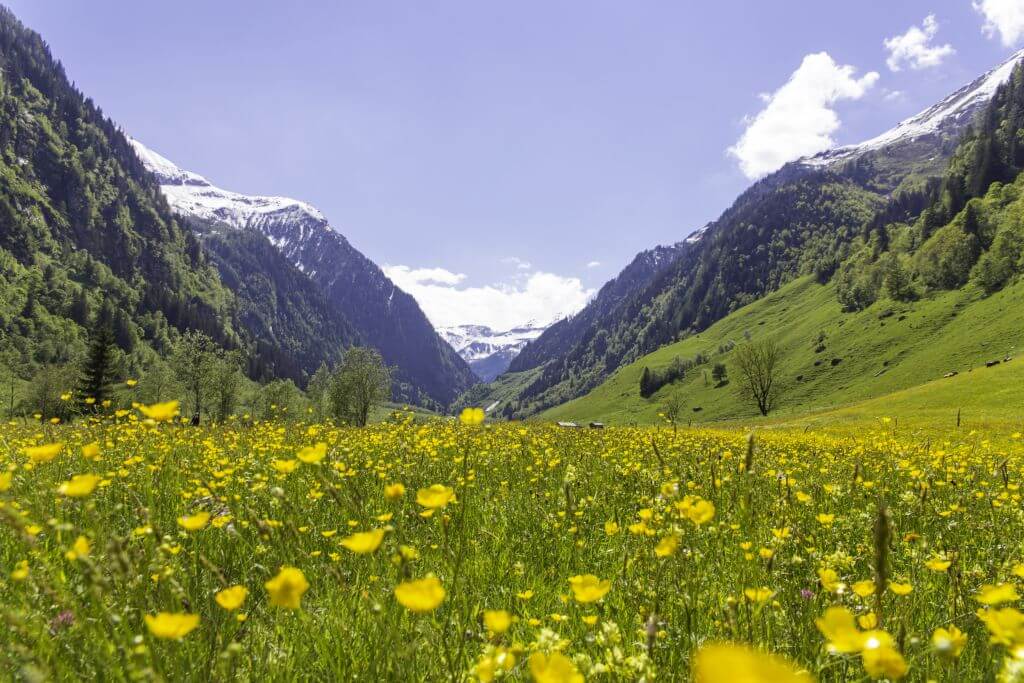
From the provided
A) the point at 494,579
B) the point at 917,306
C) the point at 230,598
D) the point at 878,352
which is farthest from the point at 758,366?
the point at 230,598

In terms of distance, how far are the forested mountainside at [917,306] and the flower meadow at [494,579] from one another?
3321 inches

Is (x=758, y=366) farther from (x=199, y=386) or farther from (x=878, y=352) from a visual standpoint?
(x=199, y=386)

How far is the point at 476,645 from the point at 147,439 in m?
6.85

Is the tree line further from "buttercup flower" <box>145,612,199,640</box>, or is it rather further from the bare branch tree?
the bare branch tree

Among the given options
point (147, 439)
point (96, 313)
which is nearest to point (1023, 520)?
point (147, 439)

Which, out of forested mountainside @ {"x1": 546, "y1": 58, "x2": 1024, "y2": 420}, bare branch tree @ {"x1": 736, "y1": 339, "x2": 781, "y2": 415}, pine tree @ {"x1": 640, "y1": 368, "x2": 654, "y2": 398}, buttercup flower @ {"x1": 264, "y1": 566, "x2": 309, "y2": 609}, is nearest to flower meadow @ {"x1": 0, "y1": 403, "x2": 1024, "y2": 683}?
buttercup flower @ {"x1": 264, "y1": 566, "x2": 309, "y2": 609}

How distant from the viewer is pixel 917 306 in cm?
12325

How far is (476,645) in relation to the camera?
3.21 meters

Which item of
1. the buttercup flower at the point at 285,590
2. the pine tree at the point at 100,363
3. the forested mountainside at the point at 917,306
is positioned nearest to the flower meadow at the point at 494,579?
the buttercup flower at the point at 285,590

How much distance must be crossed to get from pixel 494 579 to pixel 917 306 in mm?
151476

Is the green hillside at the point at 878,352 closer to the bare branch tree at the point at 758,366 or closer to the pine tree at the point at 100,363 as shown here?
the bare branch tree at the point at 758,366

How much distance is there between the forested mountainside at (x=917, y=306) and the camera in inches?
3856

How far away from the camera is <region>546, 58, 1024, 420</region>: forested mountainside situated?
97.9 metres

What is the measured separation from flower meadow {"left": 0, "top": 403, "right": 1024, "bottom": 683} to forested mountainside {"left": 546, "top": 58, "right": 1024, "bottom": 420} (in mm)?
84347
